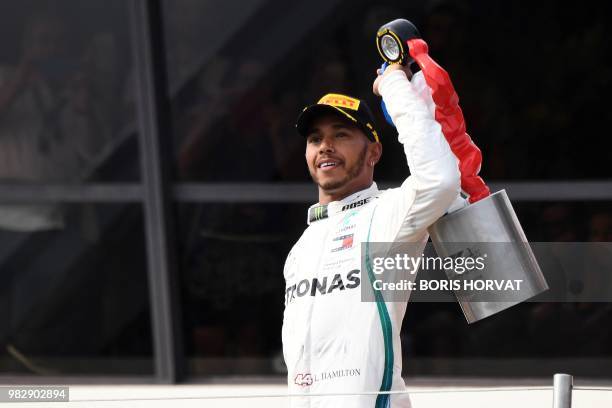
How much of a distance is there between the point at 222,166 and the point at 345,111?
3093 millimetres

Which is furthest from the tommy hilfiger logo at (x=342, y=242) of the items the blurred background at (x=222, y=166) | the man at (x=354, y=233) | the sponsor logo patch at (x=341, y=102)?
the blurred background at (x=222, y=166)

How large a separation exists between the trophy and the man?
42 mm

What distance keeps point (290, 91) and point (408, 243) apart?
320 cm

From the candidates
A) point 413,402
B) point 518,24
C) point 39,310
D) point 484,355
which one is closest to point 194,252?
point 39,310

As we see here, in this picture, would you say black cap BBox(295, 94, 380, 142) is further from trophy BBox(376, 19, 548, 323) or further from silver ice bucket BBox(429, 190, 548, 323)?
silver ice bucket BBox(429, 190, 548, 323)

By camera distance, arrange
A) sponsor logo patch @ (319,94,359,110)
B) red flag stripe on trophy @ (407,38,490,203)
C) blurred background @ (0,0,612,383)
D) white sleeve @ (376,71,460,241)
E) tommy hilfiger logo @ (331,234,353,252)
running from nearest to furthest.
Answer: white sleeve @ (376,71,460,241) < red flag stripe on trophy @ (407,38,490,203) < tommy hilfiger logo @ (331,234,353,252) < sponsor logo patch @ (319,94,359,110) < blurred background @ (0,0,612,383)

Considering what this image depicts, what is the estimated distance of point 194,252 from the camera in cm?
654

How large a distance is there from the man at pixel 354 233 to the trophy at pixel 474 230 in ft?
0.14

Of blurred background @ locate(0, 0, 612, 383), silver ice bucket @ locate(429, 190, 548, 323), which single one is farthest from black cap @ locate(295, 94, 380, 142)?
blurred background @ locate(0, 0, 612, 383)

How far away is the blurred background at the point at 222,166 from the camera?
619 cm

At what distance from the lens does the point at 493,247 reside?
125 inches

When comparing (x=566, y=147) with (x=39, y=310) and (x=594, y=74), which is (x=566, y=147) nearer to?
(x=594, y=74)

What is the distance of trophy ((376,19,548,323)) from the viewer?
10.3 ft

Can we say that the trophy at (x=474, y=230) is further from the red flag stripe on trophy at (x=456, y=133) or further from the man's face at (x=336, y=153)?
the man's face at (x=336, y=153)
